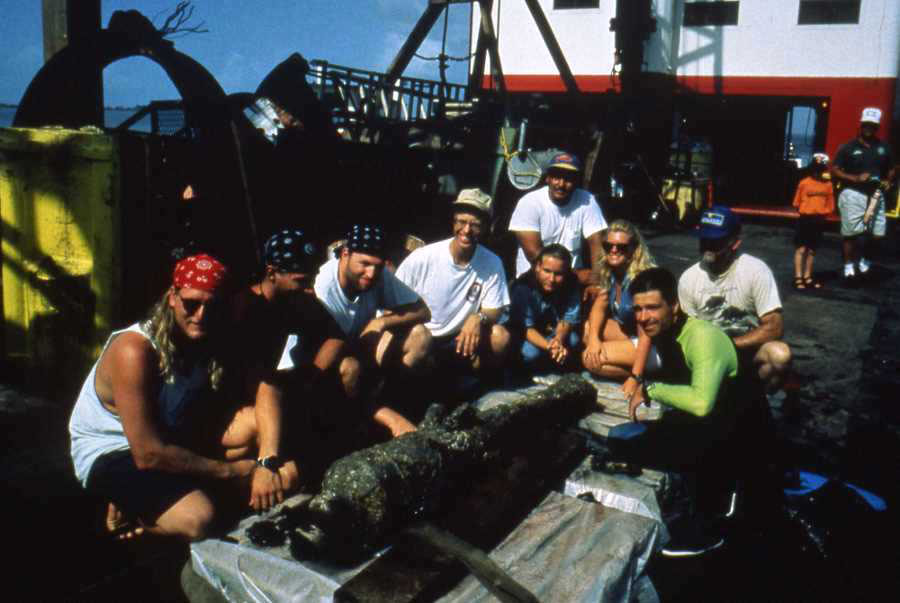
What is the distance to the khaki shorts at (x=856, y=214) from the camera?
385 inches

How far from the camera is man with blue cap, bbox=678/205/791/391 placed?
479cm

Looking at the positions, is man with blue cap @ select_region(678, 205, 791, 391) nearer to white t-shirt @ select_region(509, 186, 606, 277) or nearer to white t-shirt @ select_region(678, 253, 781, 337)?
white t-shirt @ select_region(678, 253, 781, 337)

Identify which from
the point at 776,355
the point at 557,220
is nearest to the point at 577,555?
the point at 776,355

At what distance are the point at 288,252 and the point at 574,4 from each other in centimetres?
1793

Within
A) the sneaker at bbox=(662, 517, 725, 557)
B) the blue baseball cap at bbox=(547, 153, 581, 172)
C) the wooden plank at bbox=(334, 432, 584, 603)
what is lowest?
the sneaker at bbox=(662, 517, 725, 557)

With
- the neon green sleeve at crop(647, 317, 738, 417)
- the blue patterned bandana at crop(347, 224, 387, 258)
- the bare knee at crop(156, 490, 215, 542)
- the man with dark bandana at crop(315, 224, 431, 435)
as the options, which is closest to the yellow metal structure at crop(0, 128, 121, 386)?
the man with dark bandana at crop(315, 224, 431, 435)

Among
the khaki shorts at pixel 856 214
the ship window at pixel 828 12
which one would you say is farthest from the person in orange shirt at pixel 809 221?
the ship window at pixel 828 12

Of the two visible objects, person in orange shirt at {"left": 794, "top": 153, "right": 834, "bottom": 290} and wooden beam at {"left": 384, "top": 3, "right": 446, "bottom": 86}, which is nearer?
person in orange shirt at {"left": 794, "top": 153, "right": 834, "bottom": 290}

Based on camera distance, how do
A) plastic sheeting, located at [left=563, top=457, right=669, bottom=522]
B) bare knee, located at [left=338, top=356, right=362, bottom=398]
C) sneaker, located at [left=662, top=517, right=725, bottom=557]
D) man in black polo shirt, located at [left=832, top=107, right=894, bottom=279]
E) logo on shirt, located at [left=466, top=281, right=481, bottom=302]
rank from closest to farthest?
plastic sheeting, located at [left=563, top=457, right=669, bottom=522], sneaker, located at [left=662, top=517, right=725, bottom=557], bare knee, located at [left=338, top=356, right=362, bottom=398], logo on shirt, located at [left=466, top=281, right=481, bottom=302], man in black polo shirt, located at [left=832, top=107, right=894, bottom=279]

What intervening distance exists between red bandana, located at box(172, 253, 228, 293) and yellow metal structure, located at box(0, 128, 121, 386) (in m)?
1.77

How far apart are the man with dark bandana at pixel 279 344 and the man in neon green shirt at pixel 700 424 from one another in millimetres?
1686

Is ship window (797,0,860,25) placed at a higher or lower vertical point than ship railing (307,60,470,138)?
higher

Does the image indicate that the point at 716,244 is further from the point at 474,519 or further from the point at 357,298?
the point at 474,519

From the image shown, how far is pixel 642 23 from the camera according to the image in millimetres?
11445
